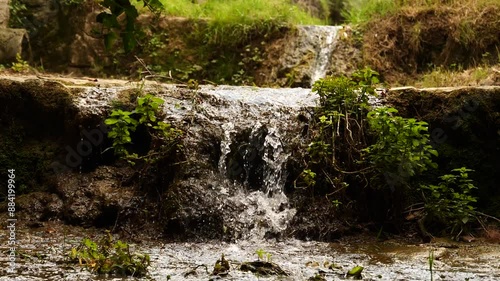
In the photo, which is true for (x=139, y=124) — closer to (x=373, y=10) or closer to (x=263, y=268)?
(x=263, y=268)

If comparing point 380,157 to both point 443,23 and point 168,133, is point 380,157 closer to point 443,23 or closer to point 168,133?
point 168,133

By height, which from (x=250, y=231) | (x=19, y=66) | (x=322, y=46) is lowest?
(x=250, y=231)

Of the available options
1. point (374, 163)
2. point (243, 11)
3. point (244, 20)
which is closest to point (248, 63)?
point (244, 20)

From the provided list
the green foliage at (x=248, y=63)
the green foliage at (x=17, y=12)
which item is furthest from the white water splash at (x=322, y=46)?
the green foliage at (x=17, y=12)

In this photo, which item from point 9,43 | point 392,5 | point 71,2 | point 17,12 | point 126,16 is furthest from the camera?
point 71,2

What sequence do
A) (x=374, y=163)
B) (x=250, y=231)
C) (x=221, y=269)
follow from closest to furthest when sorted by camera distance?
(x=221, y=269), (x=250, y=231), (x=374, y=163)

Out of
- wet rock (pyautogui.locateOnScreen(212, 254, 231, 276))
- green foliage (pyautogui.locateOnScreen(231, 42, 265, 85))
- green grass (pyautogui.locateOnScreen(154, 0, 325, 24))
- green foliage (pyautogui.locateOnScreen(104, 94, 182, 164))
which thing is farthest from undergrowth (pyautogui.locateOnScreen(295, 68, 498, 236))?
green grass (pyautogui.locateOnScreen(154, 0, 325, 24))

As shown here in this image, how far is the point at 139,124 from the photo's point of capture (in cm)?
585

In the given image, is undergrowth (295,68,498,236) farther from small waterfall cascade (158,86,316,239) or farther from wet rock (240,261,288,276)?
wet rock (240,261,288,276)

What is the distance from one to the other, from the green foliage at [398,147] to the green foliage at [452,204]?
28cm

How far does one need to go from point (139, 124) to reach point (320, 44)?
467 centimetres

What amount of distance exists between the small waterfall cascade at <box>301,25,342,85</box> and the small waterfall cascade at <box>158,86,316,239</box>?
3.03 metres

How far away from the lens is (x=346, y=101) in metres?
6.07

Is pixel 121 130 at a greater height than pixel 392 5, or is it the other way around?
pixel 392 5
